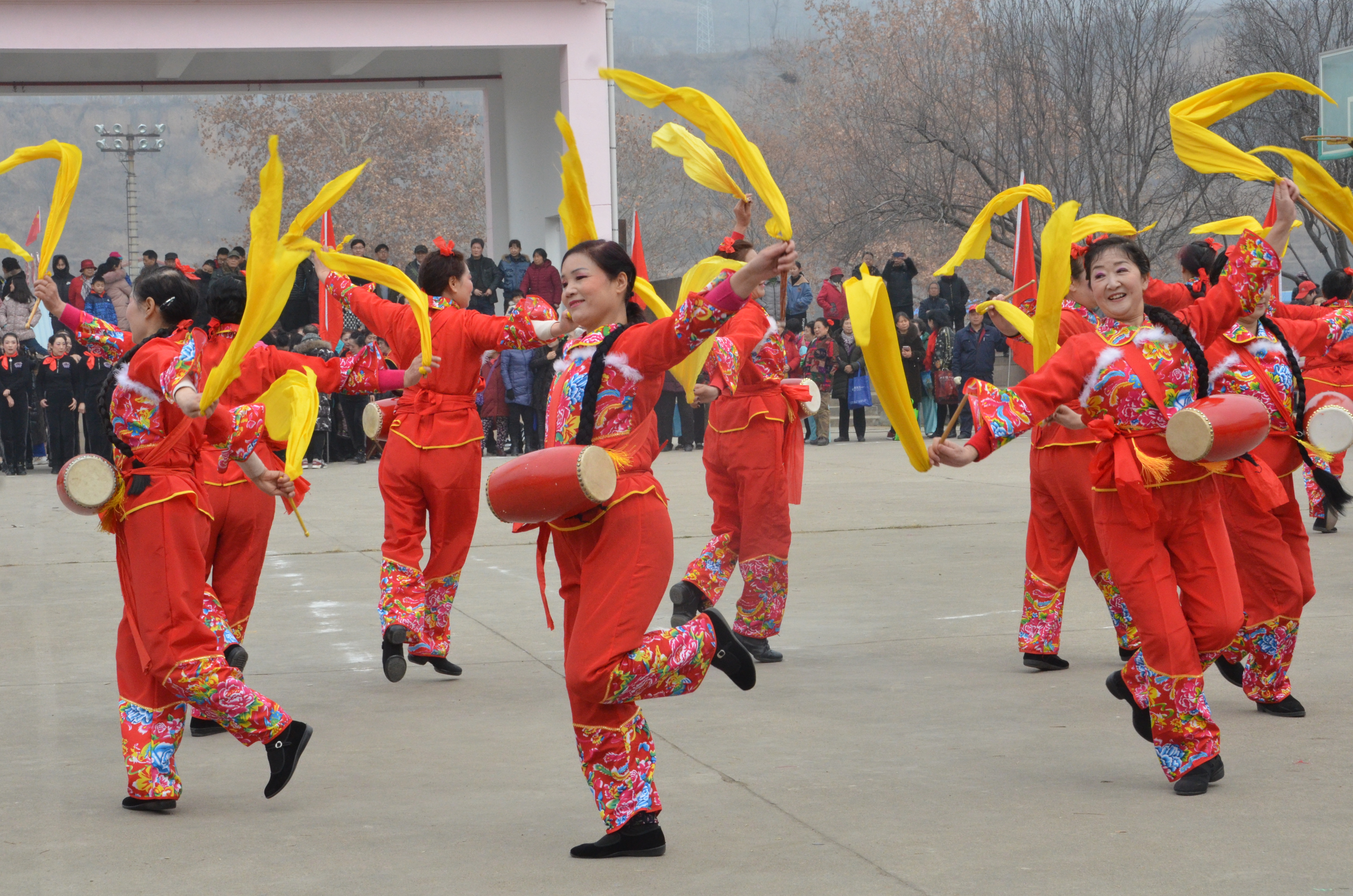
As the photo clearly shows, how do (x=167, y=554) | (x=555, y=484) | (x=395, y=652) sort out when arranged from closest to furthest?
(x=555, y=484), (x=167, y=554), (x=395, y=652)

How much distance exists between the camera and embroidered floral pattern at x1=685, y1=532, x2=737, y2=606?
679 centimetres

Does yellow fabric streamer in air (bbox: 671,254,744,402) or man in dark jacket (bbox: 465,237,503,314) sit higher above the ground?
man in dark jacket (bbox: 465,237,503,314)

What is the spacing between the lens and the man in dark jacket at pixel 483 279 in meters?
19.0

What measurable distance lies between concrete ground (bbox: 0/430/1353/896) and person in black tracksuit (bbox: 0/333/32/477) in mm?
8709

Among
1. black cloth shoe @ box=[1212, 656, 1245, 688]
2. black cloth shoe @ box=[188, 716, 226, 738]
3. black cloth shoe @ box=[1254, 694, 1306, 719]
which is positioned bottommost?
black cloth shoe @ box=[188, 716, 226, 738]

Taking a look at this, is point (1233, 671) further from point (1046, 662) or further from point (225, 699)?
point (225, 699)

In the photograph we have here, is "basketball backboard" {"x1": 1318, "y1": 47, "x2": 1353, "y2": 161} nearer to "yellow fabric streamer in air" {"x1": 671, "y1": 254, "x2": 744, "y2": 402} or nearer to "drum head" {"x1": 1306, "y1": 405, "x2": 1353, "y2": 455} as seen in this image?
"drum head" {"x1": 1306, "y1": 405, "x2": 1353, "y2": 455}

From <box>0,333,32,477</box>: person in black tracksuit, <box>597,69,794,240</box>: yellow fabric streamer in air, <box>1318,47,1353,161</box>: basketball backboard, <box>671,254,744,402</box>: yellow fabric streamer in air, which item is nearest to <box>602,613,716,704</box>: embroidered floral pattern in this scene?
<box>597,69,794,240</box>: yellow fabric streamer in air

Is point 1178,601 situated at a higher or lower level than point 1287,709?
higher

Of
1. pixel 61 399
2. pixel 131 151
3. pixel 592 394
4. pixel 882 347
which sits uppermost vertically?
pixel 131 151

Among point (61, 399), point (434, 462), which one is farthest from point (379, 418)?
point (61, 399)

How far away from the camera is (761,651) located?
6.75 meters

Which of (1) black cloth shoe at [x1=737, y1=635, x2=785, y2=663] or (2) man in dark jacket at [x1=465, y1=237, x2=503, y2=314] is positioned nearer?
(1) black cloth shoe at [x1=737, y1=635, x2=785, y2=663]

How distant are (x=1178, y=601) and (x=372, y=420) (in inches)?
142
